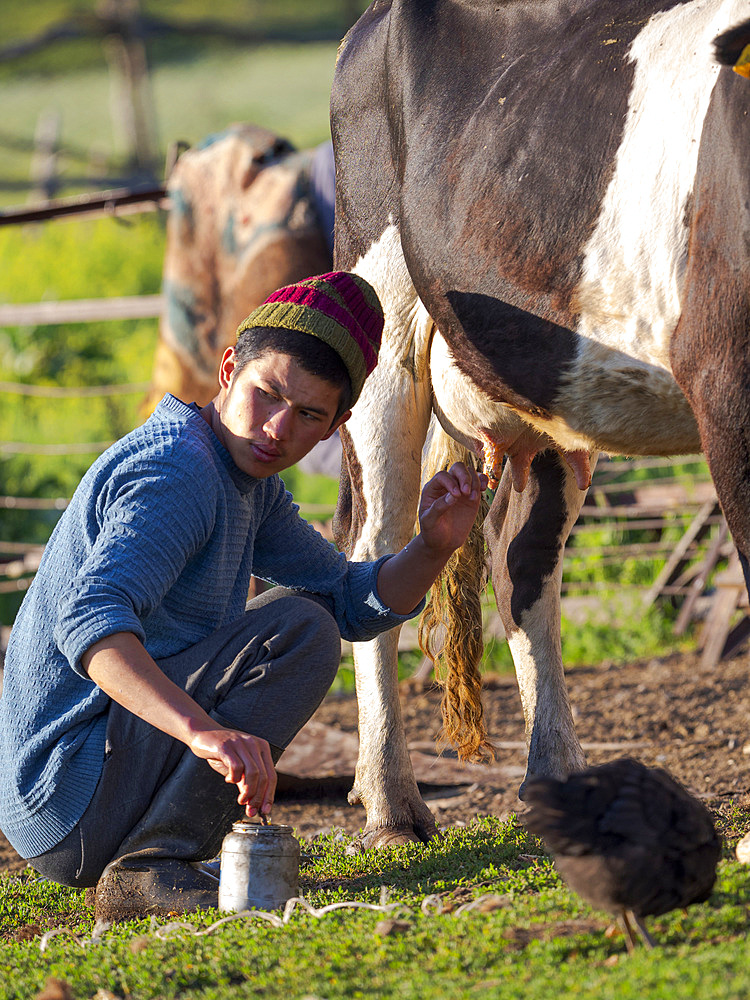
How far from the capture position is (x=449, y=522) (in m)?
2.57

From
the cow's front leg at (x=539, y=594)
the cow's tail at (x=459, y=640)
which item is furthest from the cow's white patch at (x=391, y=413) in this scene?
the cow's front leg at (x=539, y=594)

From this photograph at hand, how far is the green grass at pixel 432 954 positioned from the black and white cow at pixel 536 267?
30.5 inches

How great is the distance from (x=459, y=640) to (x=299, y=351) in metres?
1.52

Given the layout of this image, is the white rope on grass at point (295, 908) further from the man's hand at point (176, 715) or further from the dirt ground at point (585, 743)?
the dirt ground at point (585, 743)

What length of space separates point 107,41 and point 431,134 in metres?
18.4

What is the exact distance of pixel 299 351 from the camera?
236 cm

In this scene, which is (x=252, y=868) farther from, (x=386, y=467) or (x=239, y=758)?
(x=386, y=467)

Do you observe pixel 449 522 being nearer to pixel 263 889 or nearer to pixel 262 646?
pixel 262 646

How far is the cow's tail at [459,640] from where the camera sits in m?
3.62

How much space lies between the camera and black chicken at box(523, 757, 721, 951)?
1.70 metres

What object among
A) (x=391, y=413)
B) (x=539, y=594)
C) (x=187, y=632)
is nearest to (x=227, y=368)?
(x=187, y=632)

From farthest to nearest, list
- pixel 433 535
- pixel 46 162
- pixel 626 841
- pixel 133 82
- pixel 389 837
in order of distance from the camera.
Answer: pixel 133 82, pixel 46 162, pixel 389 837, pixel 433 535, pixel 626 841

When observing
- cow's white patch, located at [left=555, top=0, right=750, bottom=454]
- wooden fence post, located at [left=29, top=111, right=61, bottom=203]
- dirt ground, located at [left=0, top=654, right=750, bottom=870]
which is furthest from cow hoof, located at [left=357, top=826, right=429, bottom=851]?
wooden fence post, located at [left=29, top=111, right=61, bottom=203]

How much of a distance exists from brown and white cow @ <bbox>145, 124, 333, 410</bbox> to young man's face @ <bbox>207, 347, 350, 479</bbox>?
4.02 meters
